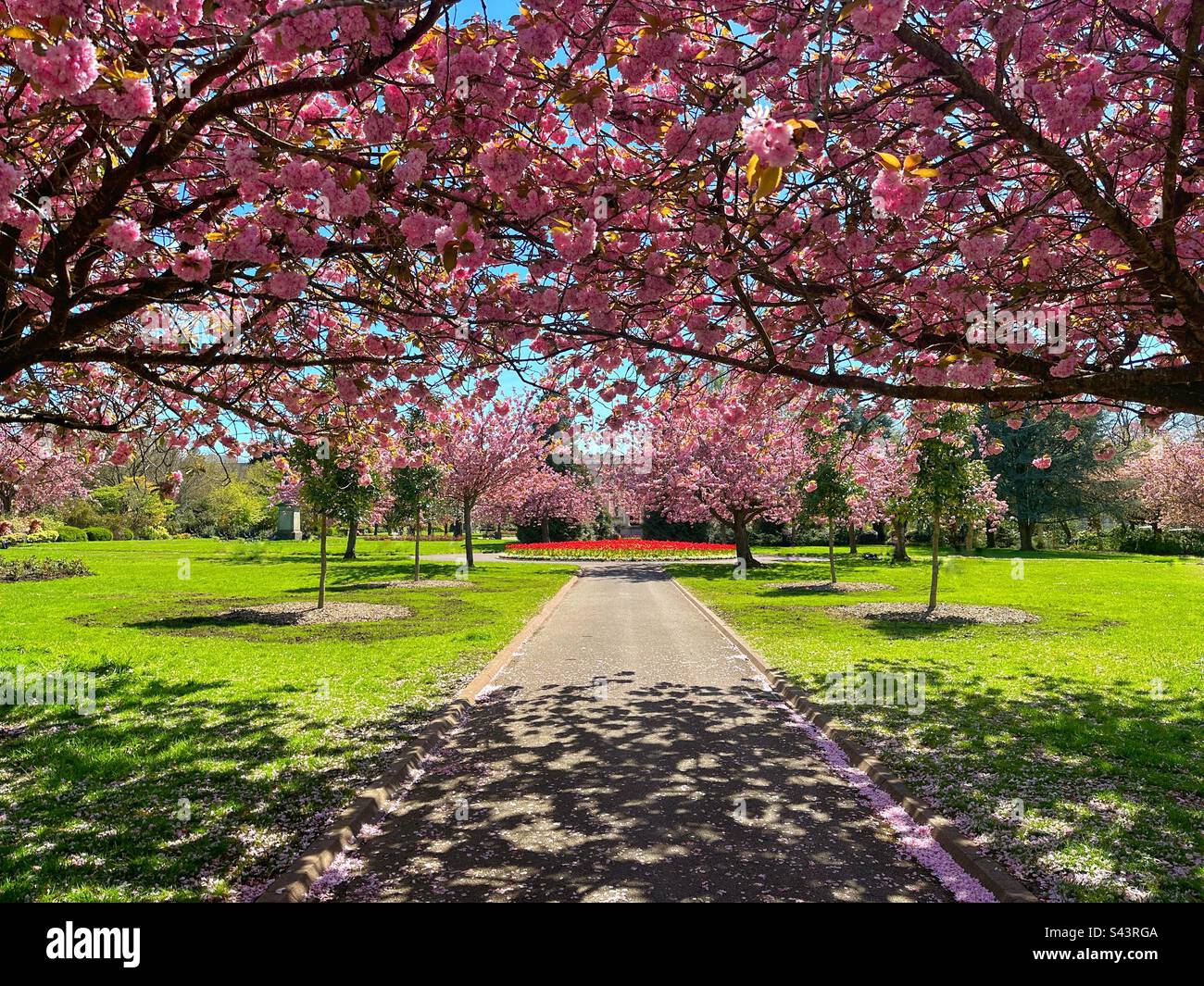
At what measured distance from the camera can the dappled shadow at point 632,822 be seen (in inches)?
158

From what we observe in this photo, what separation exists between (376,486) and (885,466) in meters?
18.6

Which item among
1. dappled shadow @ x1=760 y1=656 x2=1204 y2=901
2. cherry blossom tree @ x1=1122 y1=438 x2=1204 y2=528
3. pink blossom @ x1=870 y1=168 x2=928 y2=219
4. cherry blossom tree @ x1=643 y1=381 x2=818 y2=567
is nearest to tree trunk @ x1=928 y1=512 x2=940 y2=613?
dappled shadow @ x1=760 y1=656 x2=1204 y2=901

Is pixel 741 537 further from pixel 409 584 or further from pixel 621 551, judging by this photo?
pixel 409 584

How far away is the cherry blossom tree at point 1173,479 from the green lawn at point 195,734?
123ft

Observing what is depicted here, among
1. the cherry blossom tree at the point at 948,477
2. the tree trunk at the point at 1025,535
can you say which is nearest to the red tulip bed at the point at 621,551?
the tree trunk at the point at 1025,535

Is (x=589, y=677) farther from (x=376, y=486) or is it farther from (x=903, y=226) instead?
(x=376, y=486)

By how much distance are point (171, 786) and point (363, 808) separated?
68.4 inches

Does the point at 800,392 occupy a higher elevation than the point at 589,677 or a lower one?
higher

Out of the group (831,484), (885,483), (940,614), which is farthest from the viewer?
(885,483)

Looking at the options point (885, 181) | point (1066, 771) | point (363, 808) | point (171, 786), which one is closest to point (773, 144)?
point (885, 181)

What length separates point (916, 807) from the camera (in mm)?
5039

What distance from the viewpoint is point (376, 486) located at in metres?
17.0
